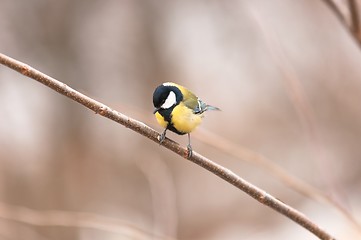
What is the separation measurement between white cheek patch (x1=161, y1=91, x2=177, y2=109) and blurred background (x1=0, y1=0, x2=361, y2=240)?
1.40 meters

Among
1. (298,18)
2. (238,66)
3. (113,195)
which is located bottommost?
(113,195)

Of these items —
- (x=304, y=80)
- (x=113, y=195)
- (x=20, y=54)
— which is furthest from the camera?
(x=304, y=80)

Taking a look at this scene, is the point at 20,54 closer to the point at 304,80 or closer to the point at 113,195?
the point at 113,195

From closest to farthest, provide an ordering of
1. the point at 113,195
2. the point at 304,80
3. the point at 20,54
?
the point at 20,54, the point at 113,195, the point at 304,80

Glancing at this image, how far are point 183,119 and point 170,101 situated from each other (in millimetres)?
35

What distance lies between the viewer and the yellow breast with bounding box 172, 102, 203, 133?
0.78 m

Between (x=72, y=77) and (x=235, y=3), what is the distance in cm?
88

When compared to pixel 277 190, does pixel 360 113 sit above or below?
above

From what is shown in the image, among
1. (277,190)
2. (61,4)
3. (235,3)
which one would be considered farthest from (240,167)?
(61,4)

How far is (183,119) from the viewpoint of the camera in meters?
0.78

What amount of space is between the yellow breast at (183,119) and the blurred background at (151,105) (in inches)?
54.3

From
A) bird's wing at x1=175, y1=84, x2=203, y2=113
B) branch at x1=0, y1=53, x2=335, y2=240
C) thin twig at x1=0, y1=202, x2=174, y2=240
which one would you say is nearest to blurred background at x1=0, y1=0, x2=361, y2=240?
thin twig at x1=0, y1=202, x2=174, y2=240

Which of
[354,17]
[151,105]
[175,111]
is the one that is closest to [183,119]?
[175,111]

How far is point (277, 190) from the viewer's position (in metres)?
2.57
